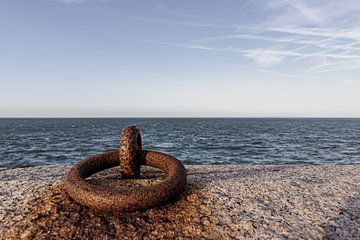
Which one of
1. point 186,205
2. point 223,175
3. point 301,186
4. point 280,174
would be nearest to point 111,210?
point 186,205

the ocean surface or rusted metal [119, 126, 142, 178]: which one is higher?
rusted metal [119, 126, 142, 178]

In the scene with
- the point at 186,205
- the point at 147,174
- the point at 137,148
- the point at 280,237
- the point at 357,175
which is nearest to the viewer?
the point at 280,237

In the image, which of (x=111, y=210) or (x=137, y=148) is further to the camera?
(x=137, y=148)

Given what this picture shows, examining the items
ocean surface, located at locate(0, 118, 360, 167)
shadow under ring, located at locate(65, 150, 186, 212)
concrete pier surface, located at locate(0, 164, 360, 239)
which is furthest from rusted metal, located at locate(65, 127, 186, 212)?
ocean surface, located at locate(0, 118, 360, 167)

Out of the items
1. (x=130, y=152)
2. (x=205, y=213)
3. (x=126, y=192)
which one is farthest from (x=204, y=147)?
(x=126, y=192)

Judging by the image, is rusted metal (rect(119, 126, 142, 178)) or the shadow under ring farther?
rusted metal (rect(119, 126, 142, 178))

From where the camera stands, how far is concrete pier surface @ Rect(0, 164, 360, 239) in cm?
407

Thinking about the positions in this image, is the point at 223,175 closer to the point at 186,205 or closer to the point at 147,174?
the point at 147,174

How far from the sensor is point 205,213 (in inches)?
179

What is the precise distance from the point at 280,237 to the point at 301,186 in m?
2.09

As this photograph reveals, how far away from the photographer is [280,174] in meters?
7.00

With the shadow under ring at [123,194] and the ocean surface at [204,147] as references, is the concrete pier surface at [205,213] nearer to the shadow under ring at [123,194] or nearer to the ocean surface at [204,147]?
the shadow under ring at [123,194]

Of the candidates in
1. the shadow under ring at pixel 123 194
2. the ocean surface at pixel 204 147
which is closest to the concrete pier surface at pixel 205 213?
the shadow under ring at pixel 123 194

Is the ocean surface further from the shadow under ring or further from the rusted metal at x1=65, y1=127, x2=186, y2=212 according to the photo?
the shadow under ring
